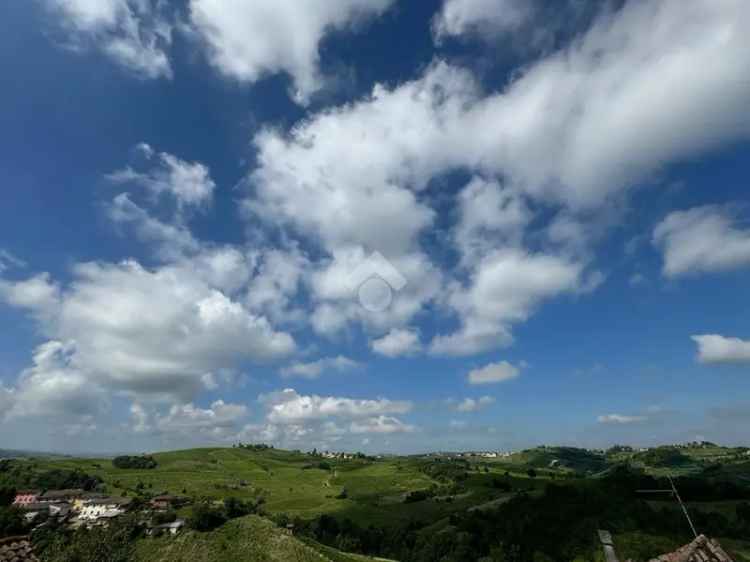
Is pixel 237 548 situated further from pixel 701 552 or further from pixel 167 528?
pixel 701 552

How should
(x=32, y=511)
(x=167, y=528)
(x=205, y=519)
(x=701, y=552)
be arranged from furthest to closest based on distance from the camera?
(x=32, y=511), (x=205, y=519), (x=167, y=528), (x=701, y=552)

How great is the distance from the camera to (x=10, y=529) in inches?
5817

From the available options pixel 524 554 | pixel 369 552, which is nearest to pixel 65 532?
pixel 369 552

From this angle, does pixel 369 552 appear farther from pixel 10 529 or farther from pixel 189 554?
pixel 10 529

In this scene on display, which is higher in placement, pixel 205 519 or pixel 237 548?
pixel 205 519

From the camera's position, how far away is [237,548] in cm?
14875

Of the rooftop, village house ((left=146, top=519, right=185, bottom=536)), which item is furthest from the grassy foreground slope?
the rooftop

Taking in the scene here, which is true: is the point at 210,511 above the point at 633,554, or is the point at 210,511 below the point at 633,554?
above

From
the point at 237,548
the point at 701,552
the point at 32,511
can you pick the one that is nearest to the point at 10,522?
the point at 32,511

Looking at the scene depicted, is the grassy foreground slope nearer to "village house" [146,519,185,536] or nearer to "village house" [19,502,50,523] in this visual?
"village house" [146,519,185,536]

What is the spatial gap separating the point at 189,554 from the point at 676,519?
521 feet

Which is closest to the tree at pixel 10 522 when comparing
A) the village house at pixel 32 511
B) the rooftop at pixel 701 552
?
the village house at pixel 32 511

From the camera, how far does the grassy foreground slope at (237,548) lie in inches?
5595

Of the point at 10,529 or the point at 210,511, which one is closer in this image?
the point at 10,529
